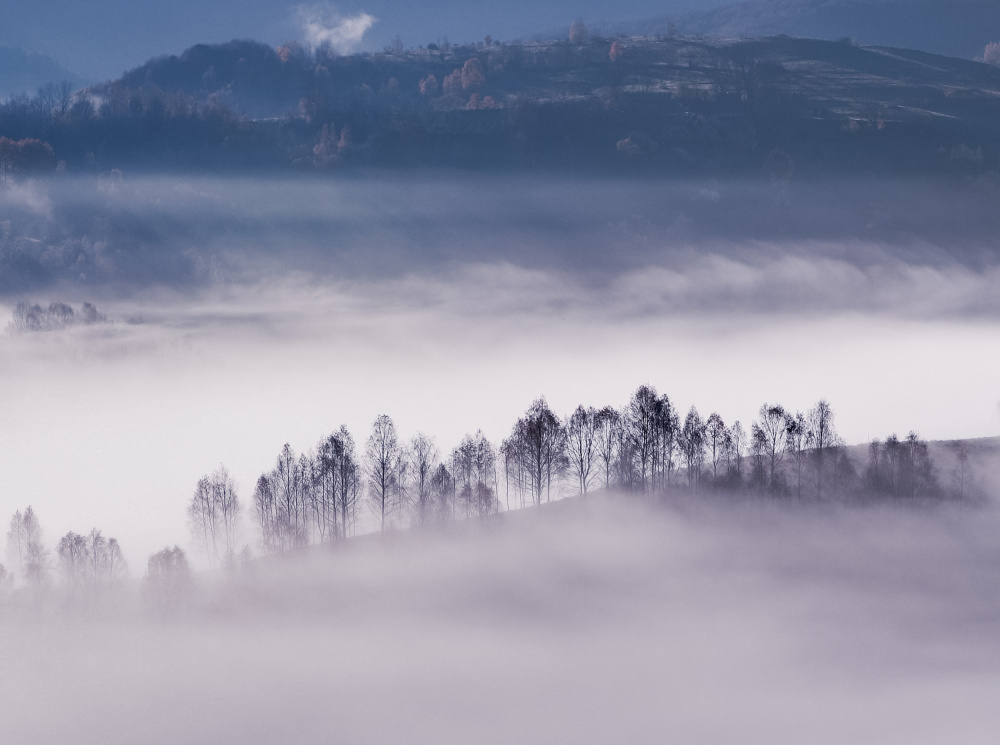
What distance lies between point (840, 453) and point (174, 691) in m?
114

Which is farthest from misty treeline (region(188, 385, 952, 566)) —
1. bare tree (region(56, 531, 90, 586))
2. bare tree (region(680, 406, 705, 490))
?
bare tree (region(56, 531, 90, 586))

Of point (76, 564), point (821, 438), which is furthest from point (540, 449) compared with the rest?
point (76, 564)

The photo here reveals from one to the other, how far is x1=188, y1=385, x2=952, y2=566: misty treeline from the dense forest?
20 centimetres

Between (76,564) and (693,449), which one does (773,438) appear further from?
(76,564)

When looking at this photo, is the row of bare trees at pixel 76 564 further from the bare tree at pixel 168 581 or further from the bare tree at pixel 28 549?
the bare tree at pixel 168 581

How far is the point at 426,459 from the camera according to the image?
169000mm

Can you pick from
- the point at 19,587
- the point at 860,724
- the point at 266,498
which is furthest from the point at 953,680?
the point at 19,587

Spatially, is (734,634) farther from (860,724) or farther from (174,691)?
(174,691)

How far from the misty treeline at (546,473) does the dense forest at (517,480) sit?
0.20 metres

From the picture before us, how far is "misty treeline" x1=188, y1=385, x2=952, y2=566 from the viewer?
16362 cm

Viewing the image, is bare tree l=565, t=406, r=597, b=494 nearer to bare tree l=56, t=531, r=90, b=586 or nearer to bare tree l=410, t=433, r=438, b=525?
bare tree l=410, t=433, r=438, b=525

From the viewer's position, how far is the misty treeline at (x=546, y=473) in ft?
537

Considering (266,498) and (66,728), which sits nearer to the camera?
(66,728)

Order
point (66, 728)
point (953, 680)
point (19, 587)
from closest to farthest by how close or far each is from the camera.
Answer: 1. point (953, 680)
2. point (66, 728)
3. point (19, 587)
